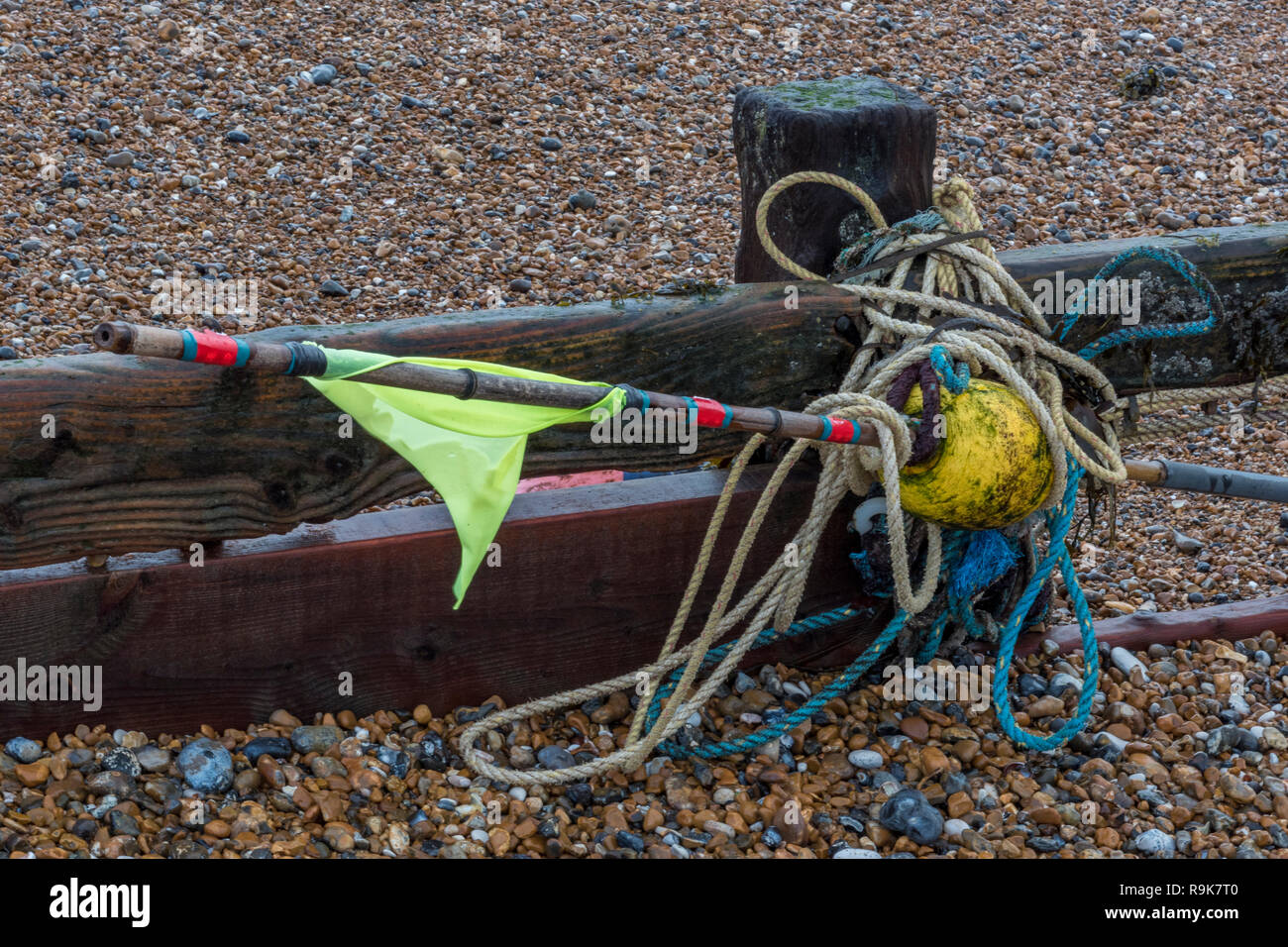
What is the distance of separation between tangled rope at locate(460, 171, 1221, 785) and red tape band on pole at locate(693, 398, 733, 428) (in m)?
0.41

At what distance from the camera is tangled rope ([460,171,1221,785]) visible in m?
2.74

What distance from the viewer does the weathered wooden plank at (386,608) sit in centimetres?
256

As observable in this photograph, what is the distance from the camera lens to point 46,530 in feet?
8.02

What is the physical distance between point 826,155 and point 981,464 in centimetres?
83

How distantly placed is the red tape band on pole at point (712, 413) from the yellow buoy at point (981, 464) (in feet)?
1.75

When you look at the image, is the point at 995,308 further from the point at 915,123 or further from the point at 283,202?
the point at 283,202

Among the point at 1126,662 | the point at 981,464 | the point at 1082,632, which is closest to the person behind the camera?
the point at 981,464

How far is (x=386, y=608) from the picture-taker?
276cm

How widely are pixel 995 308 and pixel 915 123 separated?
48cm

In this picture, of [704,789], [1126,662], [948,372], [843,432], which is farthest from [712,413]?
[1126,662]

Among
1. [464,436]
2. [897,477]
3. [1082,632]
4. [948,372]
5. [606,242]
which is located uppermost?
[606,242]

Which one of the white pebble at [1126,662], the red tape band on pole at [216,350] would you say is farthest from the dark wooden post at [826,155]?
the red tape band on pole at [216,350]

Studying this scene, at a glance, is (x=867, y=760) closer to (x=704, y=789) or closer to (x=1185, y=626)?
(x=704, y=789)

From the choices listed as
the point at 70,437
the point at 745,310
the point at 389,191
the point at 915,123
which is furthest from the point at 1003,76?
the point at 70,437
